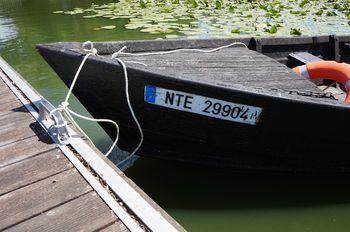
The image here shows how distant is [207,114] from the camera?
8.41ft

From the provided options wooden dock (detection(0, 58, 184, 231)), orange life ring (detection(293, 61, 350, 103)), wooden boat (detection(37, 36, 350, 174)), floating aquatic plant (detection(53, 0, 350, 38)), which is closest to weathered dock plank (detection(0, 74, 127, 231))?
wooden dock (detection(0, 58, 184, 231))

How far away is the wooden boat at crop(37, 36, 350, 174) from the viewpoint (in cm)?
246

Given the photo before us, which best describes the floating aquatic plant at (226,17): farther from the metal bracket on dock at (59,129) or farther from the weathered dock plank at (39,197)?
the weathered dock plank at (39,197)

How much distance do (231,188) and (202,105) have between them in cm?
87

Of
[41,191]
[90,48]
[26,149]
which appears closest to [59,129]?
[26,149]

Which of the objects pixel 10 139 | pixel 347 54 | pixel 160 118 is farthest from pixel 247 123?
pixel 347 54

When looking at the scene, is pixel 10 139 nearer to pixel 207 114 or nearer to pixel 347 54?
pixel 207 114

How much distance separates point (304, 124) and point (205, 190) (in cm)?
93

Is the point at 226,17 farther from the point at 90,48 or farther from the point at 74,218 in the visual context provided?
the point at 74,218

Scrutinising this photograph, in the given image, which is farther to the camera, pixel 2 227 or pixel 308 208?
pixel 308 208

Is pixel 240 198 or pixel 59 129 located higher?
pixel 59 129

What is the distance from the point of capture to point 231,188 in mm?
3012

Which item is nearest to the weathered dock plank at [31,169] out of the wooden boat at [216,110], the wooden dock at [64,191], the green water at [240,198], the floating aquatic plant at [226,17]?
the wooden dock at [64,191]

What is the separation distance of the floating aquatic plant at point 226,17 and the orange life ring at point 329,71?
3.46m
